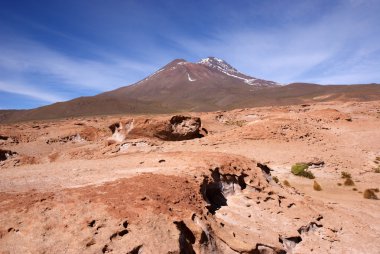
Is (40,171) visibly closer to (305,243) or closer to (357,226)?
(305,243)

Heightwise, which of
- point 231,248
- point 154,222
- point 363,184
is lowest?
point 363,184

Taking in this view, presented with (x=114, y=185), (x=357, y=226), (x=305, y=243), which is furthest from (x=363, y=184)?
(x=114, y=185)

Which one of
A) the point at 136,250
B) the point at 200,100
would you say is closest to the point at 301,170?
the point at 136,250

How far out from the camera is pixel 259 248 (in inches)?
297

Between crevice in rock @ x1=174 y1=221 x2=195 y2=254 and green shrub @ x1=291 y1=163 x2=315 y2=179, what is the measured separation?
1082cm

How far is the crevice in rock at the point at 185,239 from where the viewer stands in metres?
6.44

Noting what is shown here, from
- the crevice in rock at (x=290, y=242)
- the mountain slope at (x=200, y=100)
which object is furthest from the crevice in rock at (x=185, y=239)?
the mountain slope at (x=200, y=100)

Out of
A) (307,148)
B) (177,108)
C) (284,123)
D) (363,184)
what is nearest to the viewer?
(363,184)

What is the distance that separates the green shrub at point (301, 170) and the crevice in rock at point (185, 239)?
35.5 feet

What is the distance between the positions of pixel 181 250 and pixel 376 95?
417ft

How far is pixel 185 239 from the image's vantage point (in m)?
6.66

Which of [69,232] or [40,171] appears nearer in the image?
[69,232]

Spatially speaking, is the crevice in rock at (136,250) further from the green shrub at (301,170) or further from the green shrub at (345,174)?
the green shrub at (345,174)

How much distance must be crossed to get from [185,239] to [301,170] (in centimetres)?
1119
